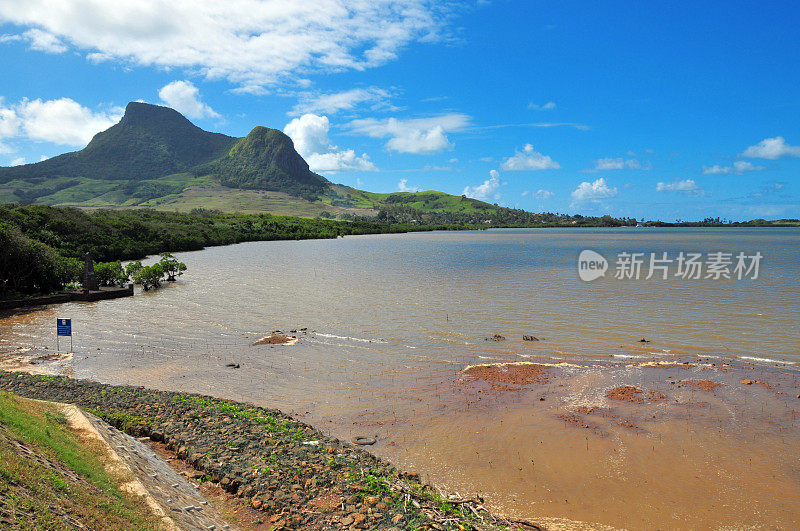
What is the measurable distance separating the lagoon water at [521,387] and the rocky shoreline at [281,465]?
1367 mm

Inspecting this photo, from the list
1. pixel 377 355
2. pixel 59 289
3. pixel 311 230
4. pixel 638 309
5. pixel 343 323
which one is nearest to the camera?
pixel 377 355

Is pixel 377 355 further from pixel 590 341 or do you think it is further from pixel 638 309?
pixel 638 309

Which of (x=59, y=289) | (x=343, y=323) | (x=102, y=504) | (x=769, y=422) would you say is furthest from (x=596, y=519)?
(x=59, y=289)

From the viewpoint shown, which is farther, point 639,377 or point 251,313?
point 251,313

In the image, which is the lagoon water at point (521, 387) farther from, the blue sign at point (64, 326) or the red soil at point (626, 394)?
the blue sign at point (64, 326)

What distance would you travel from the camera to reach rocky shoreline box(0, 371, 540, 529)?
801 cm

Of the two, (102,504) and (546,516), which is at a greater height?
(102,504)

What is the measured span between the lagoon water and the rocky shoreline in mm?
1367

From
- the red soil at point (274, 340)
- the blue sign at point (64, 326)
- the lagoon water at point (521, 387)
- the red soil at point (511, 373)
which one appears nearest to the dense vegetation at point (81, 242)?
the lagoon water at point (521, 387)

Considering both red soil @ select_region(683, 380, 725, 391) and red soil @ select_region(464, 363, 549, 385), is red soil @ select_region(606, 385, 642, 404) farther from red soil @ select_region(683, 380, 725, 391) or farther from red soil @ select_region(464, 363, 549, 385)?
red soil @ select_region(464, 363, 549, 385)

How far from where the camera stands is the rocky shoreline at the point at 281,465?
8.01m

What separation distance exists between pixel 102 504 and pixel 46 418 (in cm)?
377

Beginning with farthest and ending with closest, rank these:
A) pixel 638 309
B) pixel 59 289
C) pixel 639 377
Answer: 1. pixel 59 289
2. pixel 638 309
3. pixel 639 377

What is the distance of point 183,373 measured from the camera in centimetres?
1755
